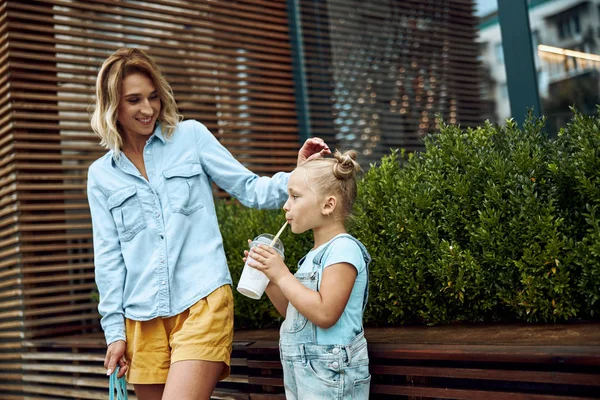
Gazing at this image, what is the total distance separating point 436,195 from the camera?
9.49 ft

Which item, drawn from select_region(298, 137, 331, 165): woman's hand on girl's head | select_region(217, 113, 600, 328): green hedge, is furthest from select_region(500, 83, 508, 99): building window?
select_region(298, 137, 331, 165): woman's hand on girl's head

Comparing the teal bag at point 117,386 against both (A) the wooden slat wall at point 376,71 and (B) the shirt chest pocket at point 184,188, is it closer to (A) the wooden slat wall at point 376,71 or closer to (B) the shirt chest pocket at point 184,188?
(B) the shirt chest pocket at point 184,188

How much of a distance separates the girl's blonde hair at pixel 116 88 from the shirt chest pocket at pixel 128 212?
0.17 metres

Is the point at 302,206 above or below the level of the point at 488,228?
above

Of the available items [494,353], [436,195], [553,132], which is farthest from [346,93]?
[494,353]

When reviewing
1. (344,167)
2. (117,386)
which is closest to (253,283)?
(344,167)

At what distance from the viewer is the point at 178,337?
2.36 m

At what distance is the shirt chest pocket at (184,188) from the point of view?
8.25 ft

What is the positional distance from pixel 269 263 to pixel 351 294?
0.30 metres

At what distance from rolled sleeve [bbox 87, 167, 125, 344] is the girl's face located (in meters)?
0.74

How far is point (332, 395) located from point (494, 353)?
53 centimetres

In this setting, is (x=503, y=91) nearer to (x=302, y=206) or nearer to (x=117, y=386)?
(x=302, y=206)

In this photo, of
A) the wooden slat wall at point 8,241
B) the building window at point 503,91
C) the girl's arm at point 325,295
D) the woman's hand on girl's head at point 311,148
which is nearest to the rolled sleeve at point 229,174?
the woman's hand on girl's head at point 311,148

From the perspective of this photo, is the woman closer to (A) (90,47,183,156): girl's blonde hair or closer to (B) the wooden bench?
(A) (90,47,183,156): girl's blonde hair
